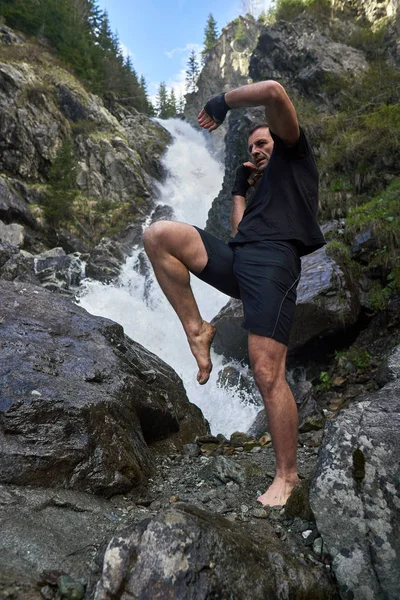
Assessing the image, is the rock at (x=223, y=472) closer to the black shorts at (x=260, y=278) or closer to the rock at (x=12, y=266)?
the black shorts at (x=260, y=278)

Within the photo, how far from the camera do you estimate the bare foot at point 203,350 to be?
8.34 ft

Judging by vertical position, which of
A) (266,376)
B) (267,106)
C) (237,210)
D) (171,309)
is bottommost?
(266,376)

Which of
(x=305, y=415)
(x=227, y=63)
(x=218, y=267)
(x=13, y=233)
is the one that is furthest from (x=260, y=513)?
(x=227, y=63)

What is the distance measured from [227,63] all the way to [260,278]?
173 feet

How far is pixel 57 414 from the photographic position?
93.6 inches

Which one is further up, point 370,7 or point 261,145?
point 370,7

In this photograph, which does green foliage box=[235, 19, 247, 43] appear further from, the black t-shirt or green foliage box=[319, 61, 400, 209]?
the black t-shirt

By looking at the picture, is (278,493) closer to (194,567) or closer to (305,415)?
(194,567)

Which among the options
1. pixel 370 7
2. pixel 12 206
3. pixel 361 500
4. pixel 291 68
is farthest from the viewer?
pixel 370 7

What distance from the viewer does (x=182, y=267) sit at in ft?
8.57

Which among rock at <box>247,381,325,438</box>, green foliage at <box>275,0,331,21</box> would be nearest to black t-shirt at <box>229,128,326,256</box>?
rock at <box>247,381,325,438</box>

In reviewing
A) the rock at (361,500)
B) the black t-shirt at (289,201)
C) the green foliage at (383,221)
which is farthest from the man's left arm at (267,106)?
the green foliage at (383,221)

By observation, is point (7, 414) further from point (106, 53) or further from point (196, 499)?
point (106, 53)

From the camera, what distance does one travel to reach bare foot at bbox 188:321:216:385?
254 centimetres
